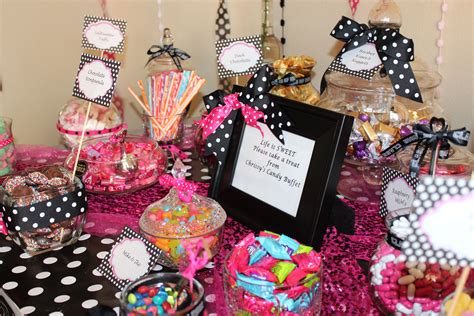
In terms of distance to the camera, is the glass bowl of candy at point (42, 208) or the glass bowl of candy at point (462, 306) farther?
the glass bowl of candy at point (42, 208)

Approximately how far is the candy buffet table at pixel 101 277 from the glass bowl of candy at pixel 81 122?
1.41 feet

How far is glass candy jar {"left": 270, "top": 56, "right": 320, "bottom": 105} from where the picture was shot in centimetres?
156

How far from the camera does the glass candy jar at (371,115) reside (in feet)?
4.67

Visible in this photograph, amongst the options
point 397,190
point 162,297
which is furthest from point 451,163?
point 162,297

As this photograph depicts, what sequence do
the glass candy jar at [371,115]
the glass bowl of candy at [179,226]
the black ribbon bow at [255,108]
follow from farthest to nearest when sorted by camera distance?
the glass candy jar at [371,115] → the black ribbon bow at [255,108] → the glass bowl of candy at [179,226]

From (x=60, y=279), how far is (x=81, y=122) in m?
0.80

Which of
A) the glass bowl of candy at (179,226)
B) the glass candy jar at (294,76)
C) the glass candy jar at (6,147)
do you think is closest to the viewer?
the glass bowl of candy at (179,226)

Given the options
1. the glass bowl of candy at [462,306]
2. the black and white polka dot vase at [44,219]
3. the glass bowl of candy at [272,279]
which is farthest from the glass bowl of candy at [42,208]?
the glass bowl of candy at [462,306]

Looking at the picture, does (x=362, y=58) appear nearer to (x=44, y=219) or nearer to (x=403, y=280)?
(x=403, y=280)

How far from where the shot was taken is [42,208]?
1256mm

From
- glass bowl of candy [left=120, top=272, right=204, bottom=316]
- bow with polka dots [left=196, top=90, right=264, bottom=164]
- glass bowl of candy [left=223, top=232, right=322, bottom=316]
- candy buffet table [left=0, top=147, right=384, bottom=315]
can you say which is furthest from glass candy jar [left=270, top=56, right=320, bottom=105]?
glass bowl of candy [left=120, top=272, right=204, bottom=316]

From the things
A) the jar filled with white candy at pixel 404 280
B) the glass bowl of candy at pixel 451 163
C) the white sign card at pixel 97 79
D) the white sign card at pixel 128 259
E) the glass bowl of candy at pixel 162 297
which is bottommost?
the white sign card at pixel 128 259

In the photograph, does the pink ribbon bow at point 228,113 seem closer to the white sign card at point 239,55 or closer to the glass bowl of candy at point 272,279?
the white sign card at point 239,55

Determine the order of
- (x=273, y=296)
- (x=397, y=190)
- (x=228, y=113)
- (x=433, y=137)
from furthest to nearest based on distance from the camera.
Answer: (x=228, y=113), (x=397, y=190), (x=433, y=137), (x=273, y=296)
